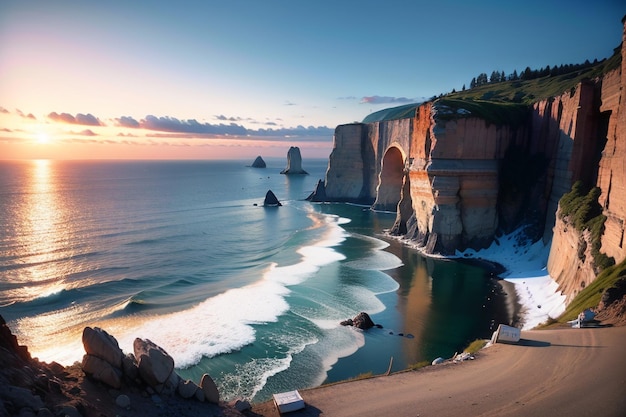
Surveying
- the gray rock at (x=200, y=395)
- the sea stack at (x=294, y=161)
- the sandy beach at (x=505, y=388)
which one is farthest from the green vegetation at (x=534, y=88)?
the sea stack at (x=294, y=161)

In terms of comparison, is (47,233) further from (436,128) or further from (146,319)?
(436,128)

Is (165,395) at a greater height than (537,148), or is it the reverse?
(537,148)

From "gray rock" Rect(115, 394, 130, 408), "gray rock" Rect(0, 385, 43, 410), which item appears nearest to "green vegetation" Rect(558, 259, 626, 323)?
"gray rock" Rect(115, 394, 130, 408)

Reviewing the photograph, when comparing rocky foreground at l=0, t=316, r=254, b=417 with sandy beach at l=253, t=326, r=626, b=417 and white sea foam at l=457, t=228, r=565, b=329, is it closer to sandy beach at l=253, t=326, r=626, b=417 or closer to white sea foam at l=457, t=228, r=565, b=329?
sandy beach at l=253, t=326, r=626, b=417

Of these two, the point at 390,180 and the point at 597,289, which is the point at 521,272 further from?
the point at 390,180

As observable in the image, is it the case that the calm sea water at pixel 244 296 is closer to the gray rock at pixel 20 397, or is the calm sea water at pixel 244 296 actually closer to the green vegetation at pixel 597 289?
the green vegetation at pixel 597 289

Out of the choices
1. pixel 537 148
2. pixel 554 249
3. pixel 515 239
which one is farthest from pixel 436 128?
pixel 554 249
